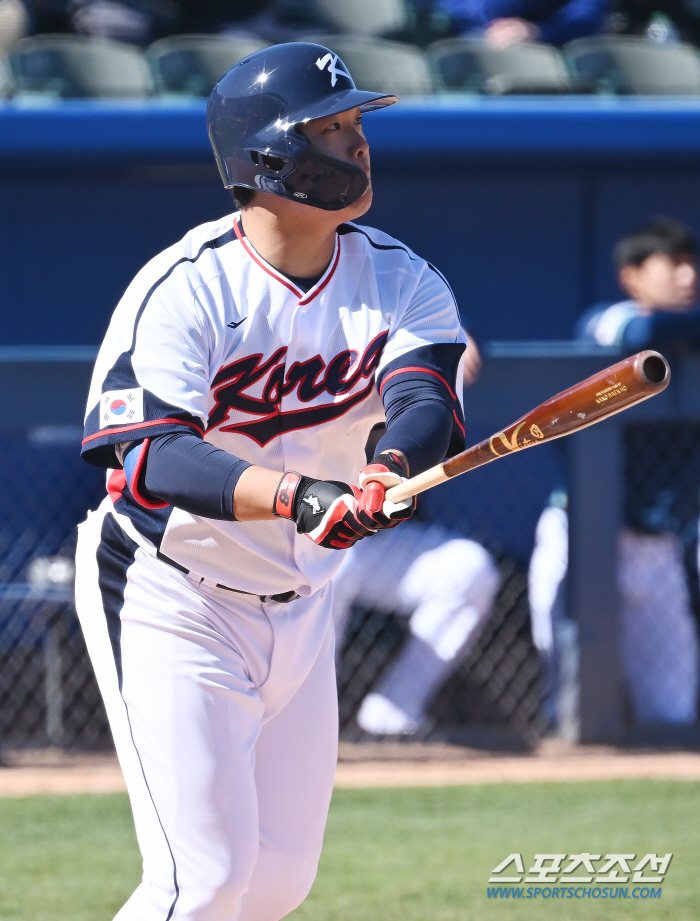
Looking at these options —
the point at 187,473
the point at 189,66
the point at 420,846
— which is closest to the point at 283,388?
the point at 187,473

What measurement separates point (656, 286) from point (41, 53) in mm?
3165

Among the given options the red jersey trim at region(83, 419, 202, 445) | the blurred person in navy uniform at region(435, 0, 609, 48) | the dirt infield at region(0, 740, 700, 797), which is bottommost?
the dirt infield at region(0, 740, 700, 797)

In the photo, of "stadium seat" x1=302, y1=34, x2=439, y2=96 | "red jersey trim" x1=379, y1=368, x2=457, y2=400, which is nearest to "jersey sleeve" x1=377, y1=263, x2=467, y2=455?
"red jersey trim" x1=379, y1=368, x2=457, y2=400

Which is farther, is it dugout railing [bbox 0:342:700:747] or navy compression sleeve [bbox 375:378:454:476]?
dugout railing [bbox 0:342:700:747]

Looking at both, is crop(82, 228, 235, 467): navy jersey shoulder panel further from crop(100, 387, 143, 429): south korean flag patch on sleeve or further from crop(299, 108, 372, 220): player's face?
crop(299, 108, 372, 220): player's face

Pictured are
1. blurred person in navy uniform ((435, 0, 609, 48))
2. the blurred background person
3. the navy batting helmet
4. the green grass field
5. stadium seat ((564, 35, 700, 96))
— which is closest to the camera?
the navy batting helmet

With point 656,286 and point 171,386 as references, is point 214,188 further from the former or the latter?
point 171,386

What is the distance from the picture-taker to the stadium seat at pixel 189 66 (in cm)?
628

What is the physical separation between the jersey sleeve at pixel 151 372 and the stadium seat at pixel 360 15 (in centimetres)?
542

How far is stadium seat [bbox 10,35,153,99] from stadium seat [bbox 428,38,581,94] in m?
1.51

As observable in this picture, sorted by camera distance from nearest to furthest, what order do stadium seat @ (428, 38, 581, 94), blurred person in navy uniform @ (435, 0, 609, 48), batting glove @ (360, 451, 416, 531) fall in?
batting glove @ (360, 451, 416, 531) < stadium seat @ (428, 38, 581, 94) < blurred person in navy uniform @ (435, 0, 609, 48)

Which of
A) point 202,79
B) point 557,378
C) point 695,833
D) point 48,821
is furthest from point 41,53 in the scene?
point 695,833

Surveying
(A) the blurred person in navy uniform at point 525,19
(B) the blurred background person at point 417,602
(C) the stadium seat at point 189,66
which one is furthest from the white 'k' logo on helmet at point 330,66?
(A) the blurred person in navy uniform at point 525,19

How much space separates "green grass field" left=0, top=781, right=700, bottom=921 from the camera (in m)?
3.23
